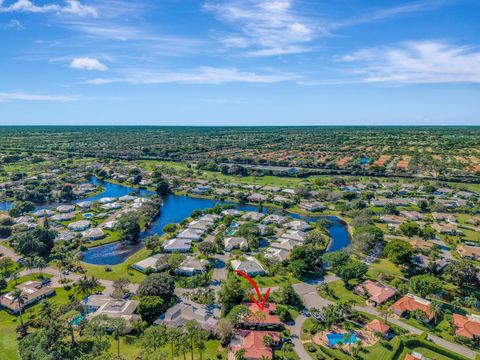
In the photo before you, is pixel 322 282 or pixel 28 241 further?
pixel 28 241

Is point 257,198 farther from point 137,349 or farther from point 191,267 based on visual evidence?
point 137,349

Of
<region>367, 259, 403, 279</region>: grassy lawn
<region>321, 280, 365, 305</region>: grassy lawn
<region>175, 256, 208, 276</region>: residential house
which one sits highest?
<region>175, 256, 208, 276</region>: residential house

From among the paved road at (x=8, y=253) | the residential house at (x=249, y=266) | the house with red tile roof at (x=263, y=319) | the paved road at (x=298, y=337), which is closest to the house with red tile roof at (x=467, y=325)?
the paved road at (x=298, y=337)

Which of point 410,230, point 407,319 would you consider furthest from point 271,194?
point 407,319

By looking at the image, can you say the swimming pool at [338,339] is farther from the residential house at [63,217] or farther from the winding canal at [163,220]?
the residential house at [63,217]

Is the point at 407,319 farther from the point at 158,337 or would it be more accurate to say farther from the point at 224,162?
the point at 224,162

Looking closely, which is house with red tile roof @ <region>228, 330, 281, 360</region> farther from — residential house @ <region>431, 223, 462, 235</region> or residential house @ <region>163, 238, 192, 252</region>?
residential house @ <region>431, 223, 462, 235</region>

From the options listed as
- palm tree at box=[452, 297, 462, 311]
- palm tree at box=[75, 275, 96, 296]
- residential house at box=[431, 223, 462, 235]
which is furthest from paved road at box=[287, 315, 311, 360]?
residential house at box=[431, 223, 462, 235]
